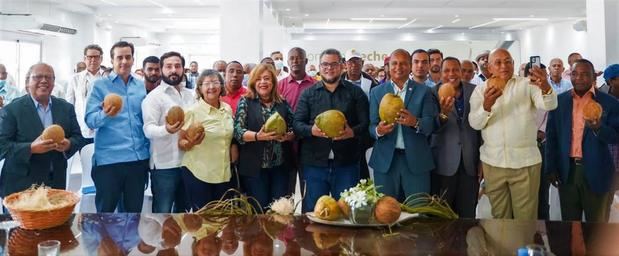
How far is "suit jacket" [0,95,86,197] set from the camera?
317 cm

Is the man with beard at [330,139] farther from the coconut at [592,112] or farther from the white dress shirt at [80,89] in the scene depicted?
the white dress shirt at [80,89]

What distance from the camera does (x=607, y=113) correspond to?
3.55 m

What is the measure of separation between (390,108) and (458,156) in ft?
2.56

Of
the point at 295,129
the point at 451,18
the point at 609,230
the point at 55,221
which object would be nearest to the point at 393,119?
the point at 295,129

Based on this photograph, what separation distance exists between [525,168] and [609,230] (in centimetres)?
129

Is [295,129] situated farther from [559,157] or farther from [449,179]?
[559,157]

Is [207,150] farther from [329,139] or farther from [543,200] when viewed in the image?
[543,200]

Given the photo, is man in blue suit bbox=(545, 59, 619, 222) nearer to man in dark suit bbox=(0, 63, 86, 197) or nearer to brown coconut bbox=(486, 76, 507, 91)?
brown coconut bbox=(486, 76, 507, 91)

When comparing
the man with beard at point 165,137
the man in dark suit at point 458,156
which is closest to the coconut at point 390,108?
the man in dark suit at point 458,156

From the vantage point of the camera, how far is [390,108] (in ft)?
10.1

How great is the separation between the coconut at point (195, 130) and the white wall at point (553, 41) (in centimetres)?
1496

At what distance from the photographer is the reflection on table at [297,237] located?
1.82m

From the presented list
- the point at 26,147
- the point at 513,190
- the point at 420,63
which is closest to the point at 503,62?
the point at 420,63

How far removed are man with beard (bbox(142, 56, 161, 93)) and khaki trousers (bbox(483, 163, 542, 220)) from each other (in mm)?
2382
